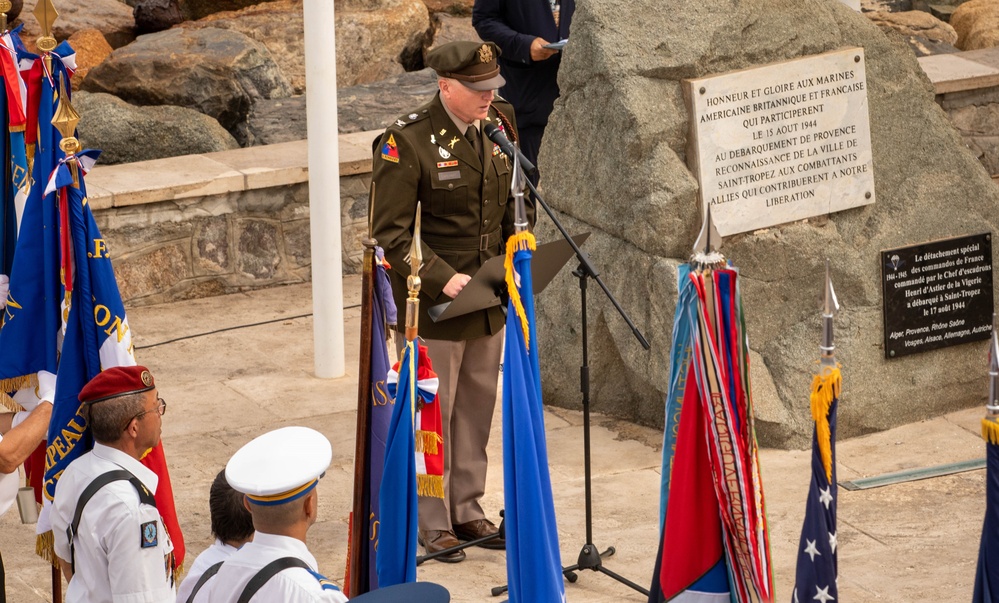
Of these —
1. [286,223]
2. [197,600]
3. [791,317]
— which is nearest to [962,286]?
[791,317]

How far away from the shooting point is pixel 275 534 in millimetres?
3021

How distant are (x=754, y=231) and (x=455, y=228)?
62.4 inches

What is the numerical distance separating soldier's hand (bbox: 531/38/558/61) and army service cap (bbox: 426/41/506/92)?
2521 mm

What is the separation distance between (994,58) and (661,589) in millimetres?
7027

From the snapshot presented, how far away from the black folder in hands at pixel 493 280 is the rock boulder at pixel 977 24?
797cm

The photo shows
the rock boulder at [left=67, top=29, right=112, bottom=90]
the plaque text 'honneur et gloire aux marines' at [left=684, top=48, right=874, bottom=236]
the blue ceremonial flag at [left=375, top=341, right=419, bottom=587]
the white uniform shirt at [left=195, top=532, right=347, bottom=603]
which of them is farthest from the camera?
the rock boulder at [left=67, top=29, right=112, bottom=90]

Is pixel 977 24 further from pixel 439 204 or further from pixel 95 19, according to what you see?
pixel 439 204

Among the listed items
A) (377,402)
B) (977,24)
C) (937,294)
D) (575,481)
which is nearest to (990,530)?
Answer: (377,402)

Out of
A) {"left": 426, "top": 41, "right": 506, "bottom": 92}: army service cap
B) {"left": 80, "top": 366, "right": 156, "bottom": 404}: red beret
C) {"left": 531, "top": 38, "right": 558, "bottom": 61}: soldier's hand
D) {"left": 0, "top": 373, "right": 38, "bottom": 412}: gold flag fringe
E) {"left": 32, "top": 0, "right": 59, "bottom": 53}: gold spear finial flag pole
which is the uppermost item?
{"left": 32, "top": 0, "right": 59, "bottom": 53}: gold spear finial flag pole

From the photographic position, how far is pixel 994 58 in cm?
960

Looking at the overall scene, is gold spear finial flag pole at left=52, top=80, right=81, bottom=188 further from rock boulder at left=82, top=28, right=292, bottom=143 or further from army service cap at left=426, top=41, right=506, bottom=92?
rock boulder at left=82, top=28, right=292, bottom=143

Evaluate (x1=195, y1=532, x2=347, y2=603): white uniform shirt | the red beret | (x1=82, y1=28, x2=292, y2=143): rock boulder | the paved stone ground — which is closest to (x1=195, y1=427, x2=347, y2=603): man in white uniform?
(x1=195, y1=532, x2=347, y2=603): white uniform shirt

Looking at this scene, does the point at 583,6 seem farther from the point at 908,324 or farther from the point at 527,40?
the point at 908,324

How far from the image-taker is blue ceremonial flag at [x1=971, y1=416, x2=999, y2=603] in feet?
9.66
